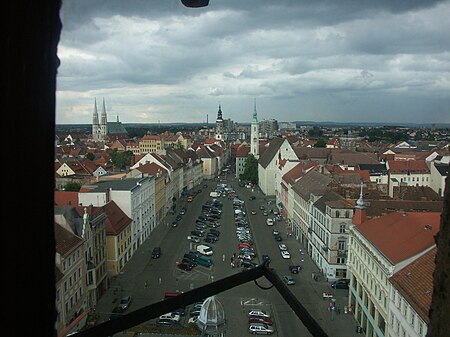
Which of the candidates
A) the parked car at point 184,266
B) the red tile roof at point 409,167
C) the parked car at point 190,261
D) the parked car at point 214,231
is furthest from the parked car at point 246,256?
the red tile roof at point 409,167

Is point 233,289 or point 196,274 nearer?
point 233,289

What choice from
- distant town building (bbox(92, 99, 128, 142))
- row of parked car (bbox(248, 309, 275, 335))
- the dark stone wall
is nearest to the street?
row of parked car (bbox(248, 309, 275, 335))

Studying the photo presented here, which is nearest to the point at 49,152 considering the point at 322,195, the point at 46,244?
the point at 46,244

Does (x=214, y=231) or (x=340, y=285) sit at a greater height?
(x=214, y=231)

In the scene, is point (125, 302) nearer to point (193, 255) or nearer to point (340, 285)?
point (193, 255)

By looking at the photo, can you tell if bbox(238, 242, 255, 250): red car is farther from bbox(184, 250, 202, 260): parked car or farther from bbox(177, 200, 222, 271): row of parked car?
bbox(184, 250, 202, 260): parked car

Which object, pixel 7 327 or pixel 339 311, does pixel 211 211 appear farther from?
pixel 7 327

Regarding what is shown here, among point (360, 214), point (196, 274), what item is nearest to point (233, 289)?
point (196, 274)
